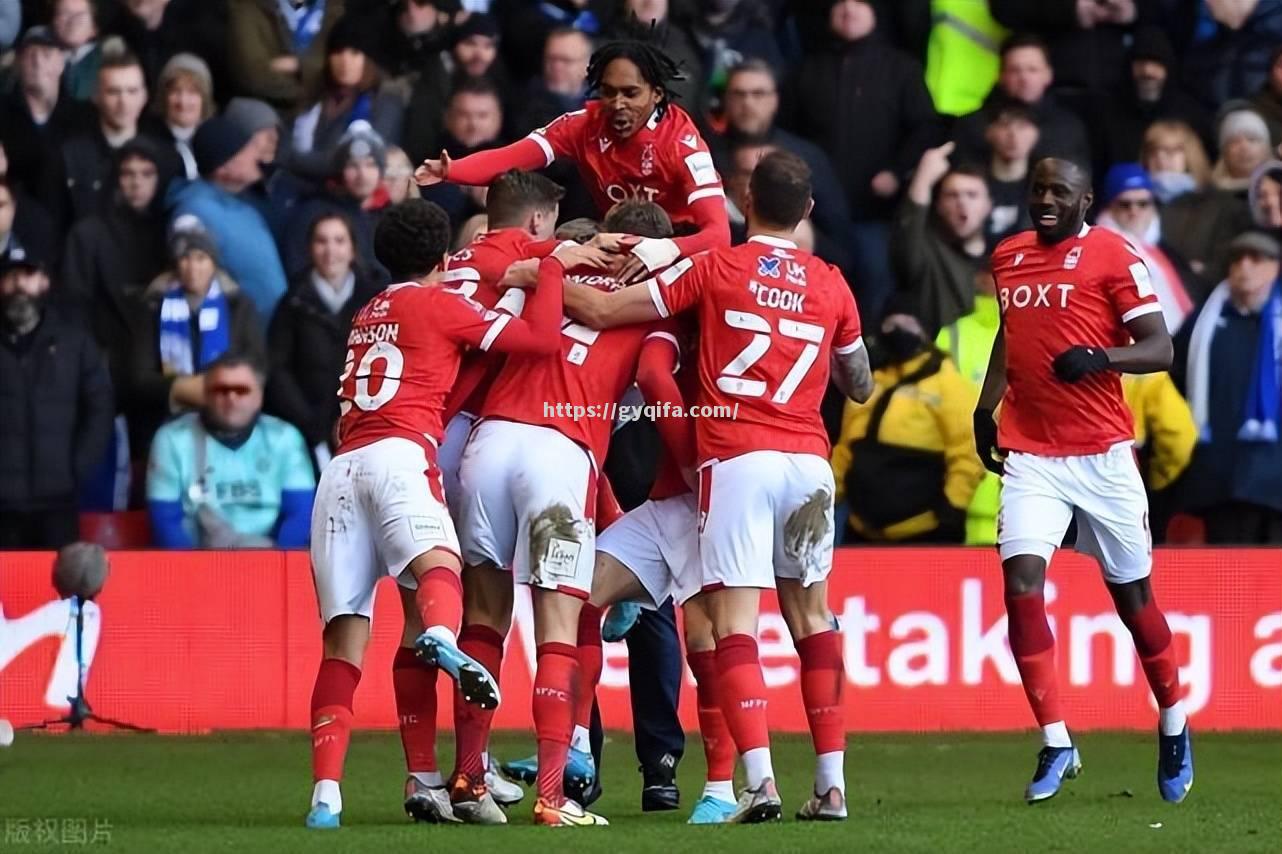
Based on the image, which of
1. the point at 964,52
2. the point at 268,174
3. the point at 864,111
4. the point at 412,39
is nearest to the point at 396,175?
the point at 268,174

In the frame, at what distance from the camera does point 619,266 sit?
8.77 metres

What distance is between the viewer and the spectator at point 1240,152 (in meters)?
13.0

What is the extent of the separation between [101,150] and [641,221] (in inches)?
192

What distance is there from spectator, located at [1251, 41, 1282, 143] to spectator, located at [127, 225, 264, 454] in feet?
17.4

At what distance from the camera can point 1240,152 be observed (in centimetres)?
1307

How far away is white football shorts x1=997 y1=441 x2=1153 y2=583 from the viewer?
9281 mm

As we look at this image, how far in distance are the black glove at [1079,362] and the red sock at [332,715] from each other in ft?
9.01

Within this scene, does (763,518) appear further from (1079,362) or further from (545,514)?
(1079,362)

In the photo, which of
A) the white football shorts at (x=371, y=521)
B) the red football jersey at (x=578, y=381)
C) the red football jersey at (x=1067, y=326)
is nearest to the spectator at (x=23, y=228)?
the red football jersey at (x=578, y=381)

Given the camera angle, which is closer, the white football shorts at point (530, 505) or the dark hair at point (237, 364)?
the white football shorts at point (530, 505)

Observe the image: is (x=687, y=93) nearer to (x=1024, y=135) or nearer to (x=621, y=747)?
(x=1024, y=135)

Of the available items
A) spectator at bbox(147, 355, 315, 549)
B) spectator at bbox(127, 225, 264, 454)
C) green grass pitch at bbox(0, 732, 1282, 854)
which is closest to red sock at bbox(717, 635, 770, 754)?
green grass pitch at bbox(0, 732, 1282, 854)

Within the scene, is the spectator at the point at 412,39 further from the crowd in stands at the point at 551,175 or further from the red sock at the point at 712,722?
the red sock at the point at 712,722

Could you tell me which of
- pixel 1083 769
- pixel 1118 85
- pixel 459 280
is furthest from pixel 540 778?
pixel 1118 85
